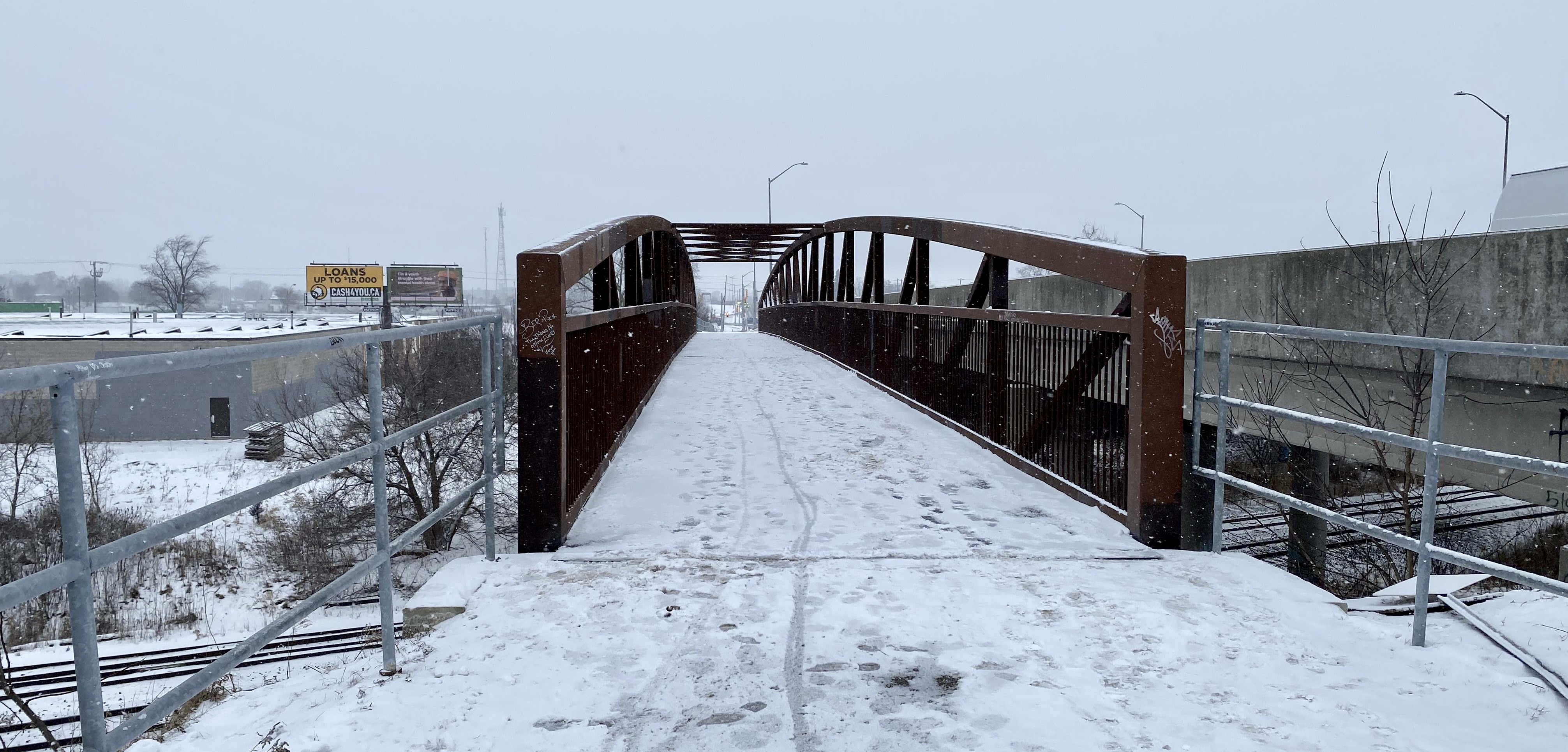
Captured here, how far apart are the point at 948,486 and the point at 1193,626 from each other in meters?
2.80

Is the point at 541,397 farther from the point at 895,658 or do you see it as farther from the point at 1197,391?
the point at 1197,391

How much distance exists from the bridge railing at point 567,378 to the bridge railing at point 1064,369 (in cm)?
310

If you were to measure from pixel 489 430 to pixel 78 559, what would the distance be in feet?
9.00

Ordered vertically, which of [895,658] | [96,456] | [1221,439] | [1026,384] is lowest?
[96,456]

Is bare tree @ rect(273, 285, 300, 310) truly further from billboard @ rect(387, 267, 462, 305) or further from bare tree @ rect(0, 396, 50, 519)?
bare tree @ rect(0, 396, 50, 519)

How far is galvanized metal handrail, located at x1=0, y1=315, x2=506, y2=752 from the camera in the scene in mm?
1867

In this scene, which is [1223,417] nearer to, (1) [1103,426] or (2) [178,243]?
(1) [1103,426]

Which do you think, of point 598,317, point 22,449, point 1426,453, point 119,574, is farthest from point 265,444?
point 1426,453

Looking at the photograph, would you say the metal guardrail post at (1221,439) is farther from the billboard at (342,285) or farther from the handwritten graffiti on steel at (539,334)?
the billboard at (342,285)

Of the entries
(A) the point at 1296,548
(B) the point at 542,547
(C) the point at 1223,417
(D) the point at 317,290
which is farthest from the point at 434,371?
(D) the point at 317,290

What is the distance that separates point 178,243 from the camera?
8875 centimetres

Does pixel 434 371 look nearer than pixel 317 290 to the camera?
Yes

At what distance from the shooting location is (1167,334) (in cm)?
510

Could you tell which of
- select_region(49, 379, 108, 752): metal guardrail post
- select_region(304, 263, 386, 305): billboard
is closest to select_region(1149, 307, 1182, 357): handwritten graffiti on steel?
select_region(49, 379, 108, 752): metal guardrail post
